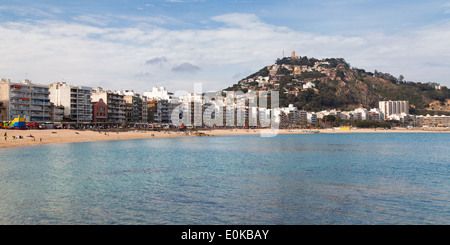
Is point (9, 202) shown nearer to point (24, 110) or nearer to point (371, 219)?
point (371, 219)

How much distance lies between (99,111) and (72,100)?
373 inches

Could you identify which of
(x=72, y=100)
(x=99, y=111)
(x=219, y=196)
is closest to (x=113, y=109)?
(x=99, y=111)

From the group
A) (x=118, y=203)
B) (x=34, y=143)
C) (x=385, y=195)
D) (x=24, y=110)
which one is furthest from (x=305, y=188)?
(x=24, y=110)

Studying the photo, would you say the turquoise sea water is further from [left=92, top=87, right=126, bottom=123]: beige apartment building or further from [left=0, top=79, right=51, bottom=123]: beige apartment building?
[left=92, top=87, right=126, bottom=123]: beige apartment building

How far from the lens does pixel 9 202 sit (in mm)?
16703

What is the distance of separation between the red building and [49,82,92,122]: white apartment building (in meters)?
3.47

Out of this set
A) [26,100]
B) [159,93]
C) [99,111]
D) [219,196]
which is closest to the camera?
[219,196]

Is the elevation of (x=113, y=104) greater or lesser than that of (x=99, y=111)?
greater

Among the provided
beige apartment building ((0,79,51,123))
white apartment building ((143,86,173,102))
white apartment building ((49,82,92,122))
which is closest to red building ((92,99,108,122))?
white apartment building ((49,82,92,122))

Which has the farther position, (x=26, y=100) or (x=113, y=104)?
(x=113, y=104)

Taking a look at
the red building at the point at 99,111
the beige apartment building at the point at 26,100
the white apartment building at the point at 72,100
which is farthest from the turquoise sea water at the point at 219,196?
the red building at the point at 99,111

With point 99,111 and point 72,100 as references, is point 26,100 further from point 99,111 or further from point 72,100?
point 99,111

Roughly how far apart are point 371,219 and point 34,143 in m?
58.0

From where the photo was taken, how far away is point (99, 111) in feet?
345
